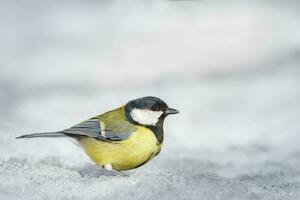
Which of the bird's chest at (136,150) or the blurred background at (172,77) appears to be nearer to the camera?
the bird's chest at (136,150)

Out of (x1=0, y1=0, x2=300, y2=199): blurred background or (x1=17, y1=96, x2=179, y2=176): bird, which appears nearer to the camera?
(x1=17, y1=96, x2=179, y2=176): bird

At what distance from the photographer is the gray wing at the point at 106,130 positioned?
1330mm

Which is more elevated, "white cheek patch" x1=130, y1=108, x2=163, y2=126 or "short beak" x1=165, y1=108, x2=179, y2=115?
"short beak" x1=165, y1=108, x2=179, y2=115

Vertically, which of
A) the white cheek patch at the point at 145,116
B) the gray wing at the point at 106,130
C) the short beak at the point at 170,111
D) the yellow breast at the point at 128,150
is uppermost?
the short beak at the point at 170,111

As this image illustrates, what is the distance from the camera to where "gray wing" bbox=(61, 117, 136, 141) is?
4.36 ft

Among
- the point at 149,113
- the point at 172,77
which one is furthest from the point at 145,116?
the point at 172,77

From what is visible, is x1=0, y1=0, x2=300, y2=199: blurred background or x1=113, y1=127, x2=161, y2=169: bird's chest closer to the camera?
x1=113, y1=127, x2=161, y2=169: bird's chest

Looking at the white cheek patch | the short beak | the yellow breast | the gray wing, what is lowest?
the yellow breast

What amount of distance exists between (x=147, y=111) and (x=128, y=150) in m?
0.08

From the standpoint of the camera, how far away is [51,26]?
1.58 m

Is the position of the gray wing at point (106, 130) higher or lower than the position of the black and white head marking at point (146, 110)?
lower

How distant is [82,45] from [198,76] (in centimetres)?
25

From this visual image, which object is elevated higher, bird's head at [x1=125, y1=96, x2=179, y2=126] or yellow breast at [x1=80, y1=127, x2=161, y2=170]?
bird's head at [x1=125, y1=96, x2=179, y2=126]

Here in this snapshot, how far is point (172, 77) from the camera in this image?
1543mm
